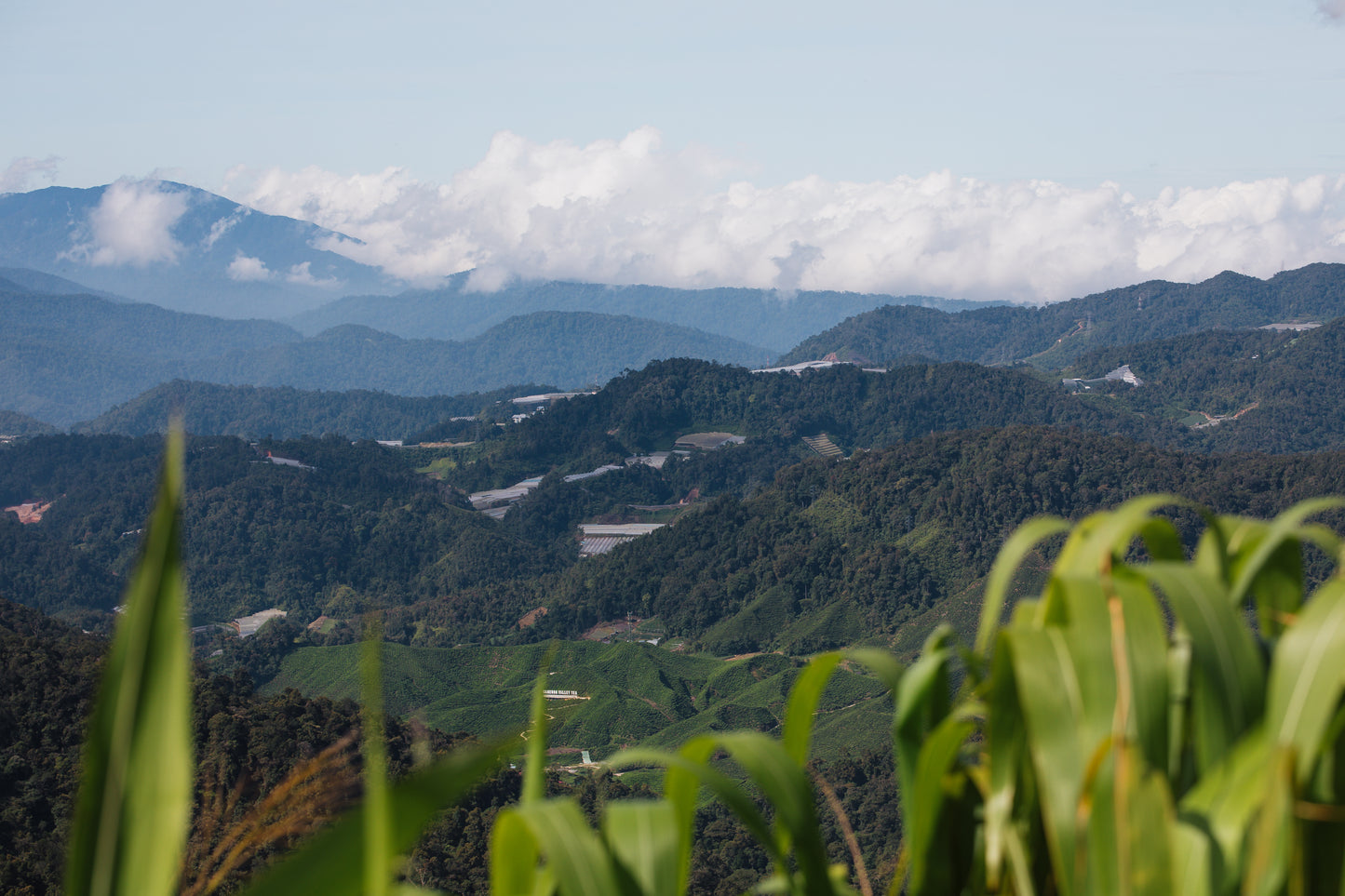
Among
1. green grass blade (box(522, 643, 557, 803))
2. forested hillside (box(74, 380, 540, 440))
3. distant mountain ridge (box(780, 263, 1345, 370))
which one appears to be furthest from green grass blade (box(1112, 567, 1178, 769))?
distant mountain ridge (box(780, 263, 1345, 370))

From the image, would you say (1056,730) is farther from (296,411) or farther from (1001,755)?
(296,411)

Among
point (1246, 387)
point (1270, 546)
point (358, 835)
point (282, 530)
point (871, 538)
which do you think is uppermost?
point (1246, 387)

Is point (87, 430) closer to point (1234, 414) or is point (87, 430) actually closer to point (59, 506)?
point (59, 506)

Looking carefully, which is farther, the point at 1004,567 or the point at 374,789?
the point at 1004,567

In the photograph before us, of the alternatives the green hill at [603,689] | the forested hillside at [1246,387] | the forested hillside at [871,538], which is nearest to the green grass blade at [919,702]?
the green hill at [603,689]

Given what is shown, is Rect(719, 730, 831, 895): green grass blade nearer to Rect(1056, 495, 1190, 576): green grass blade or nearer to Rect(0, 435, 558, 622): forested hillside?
Rect(1056, 495, 1190, 576): green grass blade

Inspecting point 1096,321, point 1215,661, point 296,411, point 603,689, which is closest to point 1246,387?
point 603,689

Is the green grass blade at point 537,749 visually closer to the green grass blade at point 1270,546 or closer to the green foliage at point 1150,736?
the green foliage at point 1150,736
